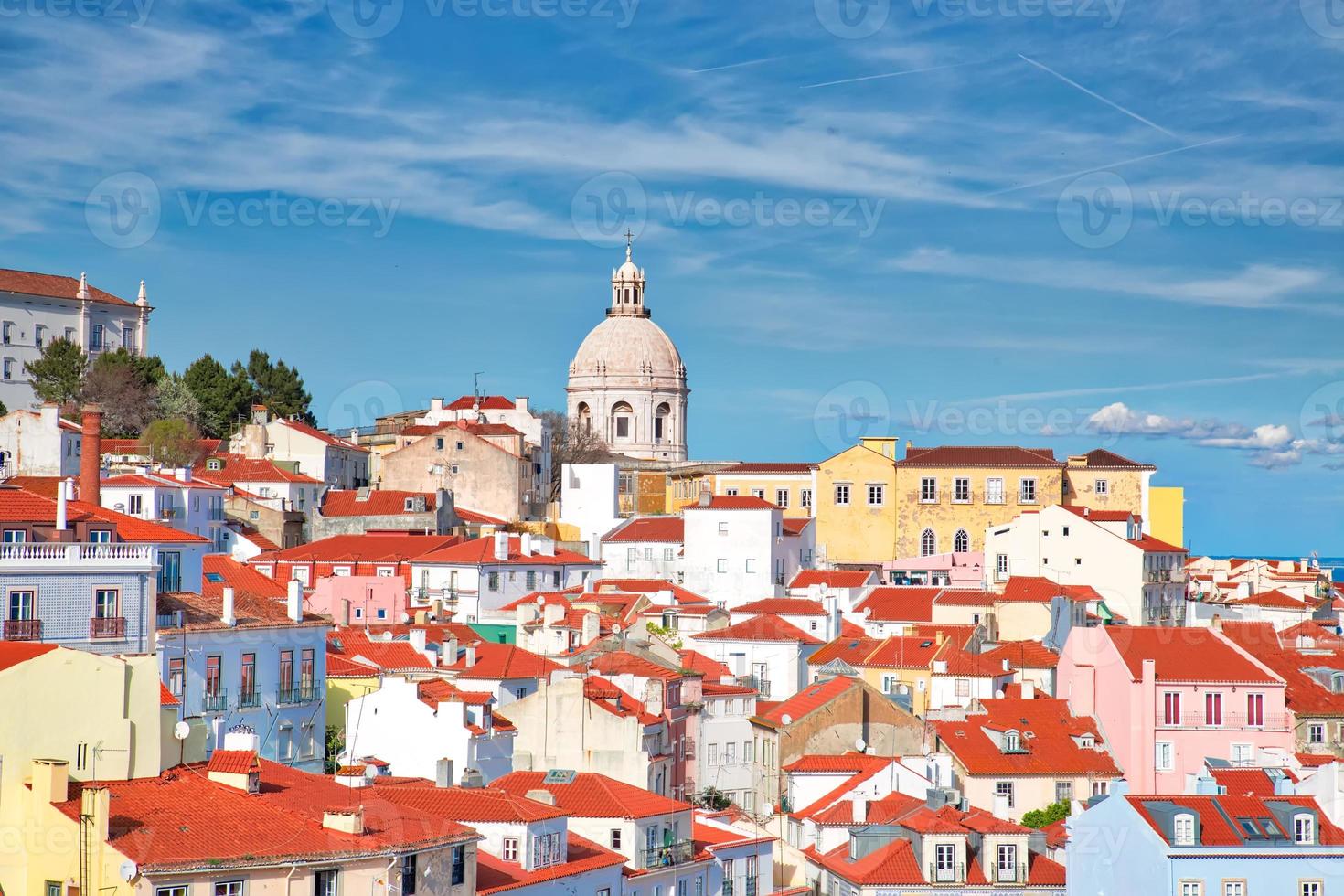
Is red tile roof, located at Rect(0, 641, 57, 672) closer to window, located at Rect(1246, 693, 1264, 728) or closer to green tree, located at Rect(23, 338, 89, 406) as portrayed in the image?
window, located at Rect(1246, 693, 1264, 728)

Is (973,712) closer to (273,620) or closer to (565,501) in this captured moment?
(273,620)

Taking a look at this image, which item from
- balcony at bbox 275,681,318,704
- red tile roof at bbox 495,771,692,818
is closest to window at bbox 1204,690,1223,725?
red tile roof at bbox 495,771,692,818

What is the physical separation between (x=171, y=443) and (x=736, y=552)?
2604 centimetres

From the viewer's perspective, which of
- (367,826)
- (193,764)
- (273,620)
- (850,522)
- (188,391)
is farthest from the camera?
(188,391)

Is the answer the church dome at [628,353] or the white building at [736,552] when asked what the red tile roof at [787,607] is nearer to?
the white building at [736,552]

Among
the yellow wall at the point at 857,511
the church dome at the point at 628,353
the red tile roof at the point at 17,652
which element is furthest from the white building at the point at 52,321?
the red tile roof at the point at 17,652

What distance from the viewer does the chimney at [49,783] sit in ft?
81.2

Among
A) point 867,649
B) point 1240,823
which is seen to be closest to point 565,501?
point 867,649

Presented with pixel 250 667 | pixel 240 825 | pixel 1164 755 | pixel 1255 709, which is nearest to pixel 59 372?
pixel 250 667

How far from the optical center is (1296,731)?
52.5m

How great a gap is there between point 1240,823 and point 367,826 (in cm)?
1933

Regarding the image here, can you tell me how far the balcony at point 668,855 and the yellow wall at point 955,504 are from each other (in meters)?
52.3

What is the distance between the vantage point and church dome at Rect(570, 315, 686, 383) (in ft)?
457

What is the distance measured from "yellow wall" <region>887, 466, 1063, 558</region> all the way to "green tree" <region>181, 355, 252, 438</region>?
3426 centimetres
